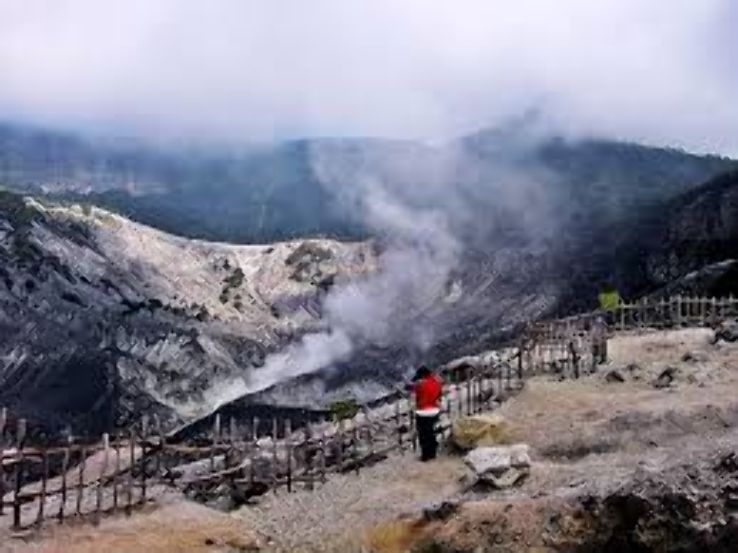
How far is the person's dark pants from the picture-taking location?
824 inches

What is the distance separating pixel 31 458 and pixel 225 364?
7048 centimetres

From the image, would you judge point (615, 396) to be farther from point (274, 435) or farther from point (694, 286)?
point (694, 286)

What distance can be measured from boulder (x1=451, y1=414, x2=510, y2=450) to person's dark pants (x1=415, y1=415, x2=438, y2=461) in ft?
1.39

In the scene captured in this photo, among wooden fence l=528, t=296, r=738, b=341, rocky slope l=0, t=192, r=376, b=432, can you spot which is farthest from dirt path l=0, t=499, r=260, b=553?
rocky slope l=0, t=192, r=376, b=432

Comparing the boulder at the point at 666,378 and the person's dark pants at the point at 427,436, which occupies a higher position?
the boulder at the point at 666,378

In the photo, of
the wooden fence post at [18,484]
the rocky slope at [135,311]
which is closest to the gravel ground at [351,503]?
the wooden fence post at [18,484]

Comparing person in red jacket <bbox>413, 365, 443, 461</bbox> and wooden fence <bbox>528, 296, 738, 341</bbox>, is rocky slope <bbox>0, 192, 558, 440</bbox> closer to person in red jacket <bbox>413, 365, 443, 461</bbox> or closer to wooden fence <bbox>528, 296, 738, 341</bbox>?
wooden fence <bbox>528, 296, 738, 341</bbox>

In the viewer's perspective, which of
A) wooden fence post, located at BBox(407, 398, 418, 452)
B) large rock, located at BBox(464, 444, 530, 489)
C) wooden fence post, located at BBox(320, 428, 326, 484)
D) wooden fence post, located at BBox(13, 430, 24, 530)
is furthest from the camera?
wooden fence post, located at BBox(407, 398, 418, 452)

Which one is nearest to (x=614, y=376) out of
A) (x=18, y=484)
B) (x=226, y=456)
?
(x=226, y=456)

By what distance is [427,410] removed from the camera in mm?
20703

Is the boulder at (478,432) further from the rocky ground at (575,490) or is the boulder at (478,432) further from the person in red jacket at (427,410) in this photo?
the person in red jacket at (427,410)

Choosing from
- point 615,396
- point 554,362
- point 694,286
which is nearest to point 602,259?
point 694,286

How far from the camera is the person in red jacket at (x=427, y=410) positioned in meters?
20.4

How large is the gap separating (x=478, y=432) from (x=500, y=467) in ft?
12.4
